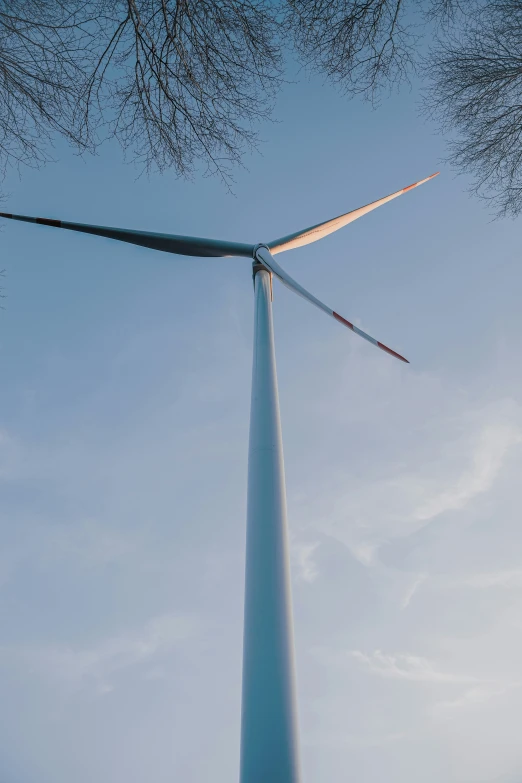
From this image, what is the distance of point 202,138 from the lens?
8.88 meters

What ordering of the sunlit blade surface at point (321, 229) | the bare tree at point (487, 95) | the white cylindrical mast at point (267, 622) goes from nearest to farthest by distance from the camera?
the white cylindrical mast at point (267, 622) < the bare tree at point (487, 95) < the sunlit blade surface at point (321, 229)

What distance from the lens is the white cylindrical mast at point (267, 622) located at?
15.6ft

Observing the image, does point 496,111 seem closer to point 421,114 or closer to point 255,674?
point 421,114

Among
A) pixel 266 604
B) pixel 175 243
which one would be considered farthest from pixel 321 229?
pixel 266 604

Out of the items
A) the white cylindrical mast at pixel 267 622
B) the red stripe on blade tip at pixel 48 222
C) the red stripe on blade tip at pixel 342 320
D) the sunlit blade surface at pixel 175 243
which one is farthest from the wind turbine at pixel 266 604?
the sunlit blade surface at pixel 175 243

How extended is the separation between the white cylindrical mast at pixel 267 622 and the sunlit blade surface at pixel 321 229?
6.12 m

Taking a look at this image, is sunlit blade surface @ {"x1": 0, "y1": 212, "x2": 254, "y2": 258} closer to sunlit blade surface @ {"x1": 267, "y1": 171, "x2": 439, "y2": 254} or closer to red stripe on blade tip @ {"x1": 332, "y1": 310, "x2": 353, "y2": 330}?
sunlit blade surface @ {"x1": 267, "y1": 171, "x2": 439, "y2": 254}

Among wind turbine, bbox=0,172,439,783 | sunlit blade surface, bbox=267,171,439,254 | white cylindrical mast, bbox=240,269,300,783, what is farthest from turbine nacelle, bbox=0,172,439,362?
white cylindrical mast, bbox=240,269,300,783

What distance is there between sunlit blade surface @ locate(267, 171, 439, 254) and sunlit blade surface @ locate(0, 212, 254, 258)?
951 mm

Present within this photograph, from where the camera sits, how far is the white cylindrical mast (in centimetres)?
475

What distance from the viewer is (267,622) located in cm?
541

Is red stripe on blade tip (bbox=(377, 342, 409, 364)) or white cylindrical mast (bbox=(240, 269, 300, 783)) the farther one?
red stripe on blade tip (bbox=(377, 342, 409, 364))

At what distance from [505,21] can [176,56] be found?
19.0ft

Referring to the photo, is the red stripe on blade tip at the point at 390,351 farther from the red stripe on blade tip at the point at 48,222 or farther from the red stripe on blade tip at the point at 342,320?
the red stripe on blade tip at the point at 48,222
